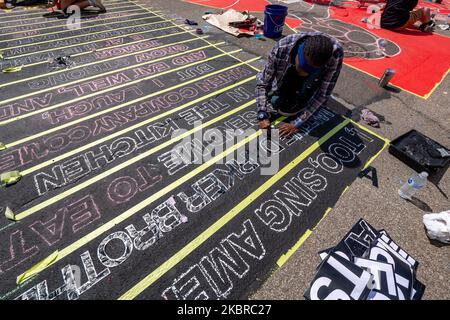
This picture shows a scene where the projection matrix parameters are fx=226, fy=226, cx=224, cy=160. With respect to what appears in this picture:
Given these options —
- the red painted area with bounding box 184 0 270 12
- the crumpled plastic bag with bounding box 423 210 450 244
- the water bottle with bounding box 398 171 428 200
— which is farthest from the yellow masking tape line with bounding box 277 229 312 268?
the red painted area with bounding box 184 0 270 12

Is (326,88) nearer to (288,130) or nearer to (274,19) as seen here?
(288,130)

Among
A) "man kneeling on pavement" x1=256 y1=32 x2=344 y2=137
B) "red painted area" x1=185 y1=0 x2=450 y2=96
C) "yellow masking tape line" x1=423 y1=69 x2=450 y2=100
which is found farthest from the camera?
"red painted area" x1=185 y1=0 x2=450 y2=96

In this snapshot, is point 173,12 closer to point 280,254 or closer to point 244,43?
point 244,43

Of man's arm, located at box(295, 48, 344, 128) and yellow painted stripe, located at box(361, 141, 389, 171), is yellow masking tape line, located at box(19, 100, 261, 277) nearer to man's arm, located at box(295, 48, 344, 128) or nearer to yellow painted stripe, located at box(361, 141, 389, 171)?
man's arm, located at box(295, 48, 344, 128)

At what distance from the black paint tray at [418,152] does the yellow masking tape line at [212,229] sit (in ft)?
4.63

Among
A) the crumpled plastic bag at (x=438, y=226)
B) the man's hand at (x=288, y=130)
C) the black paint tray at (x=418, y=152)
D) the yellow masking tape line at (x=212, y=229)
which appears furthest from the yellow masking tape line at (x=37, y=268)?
the black paint tray at (x=418, y=152)

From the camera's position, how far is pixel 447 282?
3031 mm

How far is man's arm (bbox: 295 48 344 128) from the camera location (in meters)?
4.05

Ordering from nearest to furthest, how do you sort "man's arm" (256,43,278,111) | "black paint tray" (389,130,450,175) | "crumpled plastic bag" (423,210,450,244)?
"crumpled plastic bag" (423,210,450,244)
"black paint tray" (389,130,450,175)
"man's arm" (256,43,278,111)

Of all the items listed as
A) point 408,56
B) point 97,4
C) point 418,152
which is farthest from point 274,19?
point 97,4

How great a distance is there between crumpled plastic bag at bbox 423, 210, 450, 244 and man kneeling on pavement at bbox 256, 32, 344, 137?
2.59 meters

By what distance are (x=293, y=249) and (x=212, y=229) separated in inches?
47.7
